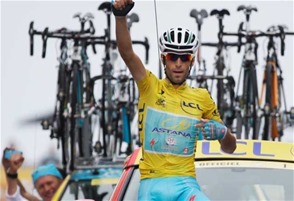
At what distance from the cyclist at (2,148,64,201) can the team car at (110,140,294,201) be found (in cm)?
576

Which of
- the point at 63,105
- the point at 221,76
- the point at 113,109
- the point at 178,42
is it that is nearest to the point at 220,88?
the point at 221,76

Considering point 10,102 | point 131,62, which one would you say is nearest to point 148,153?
point 131,62

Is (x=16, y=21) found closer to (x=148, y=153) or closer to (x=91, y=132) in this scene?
(x=91, y=132)

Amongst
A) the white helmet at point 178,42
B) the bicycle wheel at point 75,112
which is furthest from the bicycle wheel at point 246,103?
the white helmet at point 178,42

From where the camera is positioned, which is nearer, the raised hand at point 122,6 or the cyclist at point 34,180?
the raised hand at point 122,6

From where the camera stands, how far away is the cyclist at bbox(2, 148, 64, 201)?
1355 cm

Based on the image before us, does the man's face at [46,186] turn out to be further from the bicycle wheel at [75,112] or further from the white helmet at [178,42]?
the white helmet at [178,42]

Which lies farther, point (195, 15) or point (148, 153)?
point (195, 15)

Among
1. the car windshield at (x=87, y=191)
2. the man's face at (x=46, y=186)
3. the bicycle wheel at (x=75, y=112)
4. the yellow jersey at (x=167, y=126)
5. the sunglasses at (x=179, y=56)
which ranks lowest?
the car windshield at (x=87, y=191)

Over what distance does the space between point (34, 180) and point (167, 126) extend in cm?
689

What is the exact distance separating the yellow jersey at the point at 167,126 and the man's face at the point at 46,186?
21.6 feet

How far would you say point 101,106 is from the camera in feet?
53.7

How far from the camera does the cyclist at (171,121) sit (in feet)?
21.9

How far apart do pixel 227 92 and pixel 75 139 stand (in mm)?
2109
